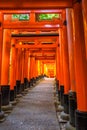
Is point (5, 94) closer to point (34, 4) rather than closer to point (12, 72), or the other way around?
point (12, 72)

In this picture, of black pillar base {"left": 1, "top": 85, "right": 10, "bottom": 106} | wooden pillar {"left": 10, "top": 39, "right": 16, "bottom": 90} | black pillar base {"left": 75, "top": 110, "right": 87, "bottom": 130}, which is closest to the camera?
black pillar base {"left": 75, "top": 110, "right": 87, "bottom": 130}

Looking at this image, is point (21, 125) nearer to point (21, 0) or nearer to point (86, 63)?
point (86, 63)

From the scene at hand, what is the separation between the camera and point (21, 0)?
477 centimetres

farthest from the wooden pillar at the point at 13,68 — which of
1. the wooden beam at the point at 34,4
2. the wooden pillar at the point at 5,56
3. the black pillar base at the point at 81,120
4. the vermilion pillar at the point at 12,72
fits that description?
the black pillar base at the point at 81,120

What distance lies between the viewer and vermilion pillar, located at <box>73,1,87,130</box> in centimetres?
432

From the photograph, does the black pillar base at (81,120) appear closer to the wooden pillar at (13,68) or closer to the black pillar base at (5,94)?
the black pillar base at (5,94)

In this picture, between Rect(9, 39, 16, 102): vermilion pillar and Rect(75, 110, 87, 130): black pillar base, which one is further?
Rect(9, 39, 16, 102): vermilion pillar

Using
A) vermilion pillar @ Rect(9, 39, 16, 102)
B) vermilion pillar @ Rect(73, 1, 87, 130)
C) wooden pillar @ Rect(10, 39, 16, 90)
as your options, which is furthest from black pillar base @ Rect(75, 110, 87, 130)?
wooden pillar @ Rect(10, 39, 16, 90)

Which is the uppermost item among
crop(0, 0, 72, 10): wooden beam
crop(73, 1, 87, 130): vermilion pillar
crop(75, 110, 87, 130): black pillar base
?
crop(0, 0, 72, 10): wooden beam

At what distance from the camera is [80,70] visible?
14.4ft

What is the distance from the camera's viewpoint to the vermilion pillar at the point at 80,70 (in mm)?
4316

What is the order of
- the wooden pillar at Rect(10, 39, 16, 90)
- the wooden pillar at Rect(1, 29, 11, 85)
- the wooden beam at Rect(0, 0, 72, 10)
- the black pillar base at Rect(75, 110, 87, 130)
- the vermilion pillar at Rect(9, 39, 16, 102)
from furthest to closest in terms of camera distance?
1. the wooden pillar at Rect(10, 39, 16, 90)
2. the vermilion pillar at Rect(9, 39, 16, 102)
3. the wooden pillar at Rect(1, 29, 11, 85)
4. the wooden beam at Rect(0, 0, 72, 10)
5. the black pillar base at Rect(75, 110, 87, 130)

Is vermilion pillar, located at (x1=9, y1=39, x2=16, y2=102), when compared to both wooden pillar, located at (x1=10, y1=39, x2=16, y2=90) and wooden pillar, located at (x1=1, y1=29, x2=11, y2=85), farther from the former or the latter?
wooden pillar, located at (x1=1, y1=29, x2=11, y2=85)

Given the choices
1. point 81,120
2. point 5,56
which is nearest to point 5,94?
point 5,56
